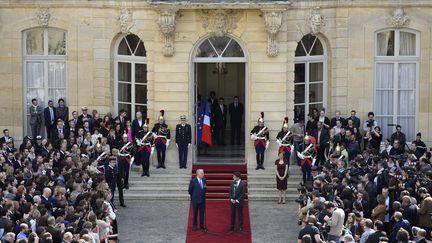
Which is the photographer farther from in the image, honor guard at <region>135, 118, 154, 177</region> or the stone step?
honor guard at <region>135, 118, 154, 177</region>

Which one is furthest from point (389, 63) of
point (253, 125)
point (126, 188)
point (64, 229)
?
point (64, 229)

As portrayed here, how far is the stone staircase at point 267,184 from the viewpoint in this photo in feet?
113

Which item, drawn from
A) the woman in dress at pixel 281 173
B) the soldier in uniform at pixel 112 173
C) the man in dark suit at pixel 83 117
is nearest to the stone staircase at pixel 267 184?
the woman in dress at pixel 281 173

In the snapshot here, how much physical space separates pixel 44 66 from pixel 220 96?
871 cm

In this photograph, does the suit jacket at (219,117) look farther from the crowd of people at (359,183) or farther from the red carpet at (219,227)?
the red carpet at (219,227)

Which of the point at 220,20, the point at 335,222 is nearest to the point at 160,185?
the point at 220,20

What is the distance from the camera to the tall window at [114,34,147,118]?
3775cm

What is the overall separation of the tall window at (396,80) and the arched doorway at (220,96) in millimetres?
4894

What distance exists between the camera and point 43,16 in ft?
121

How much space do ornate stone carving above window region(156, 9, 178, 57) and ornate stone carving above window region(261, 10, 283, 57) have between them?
3.08 m

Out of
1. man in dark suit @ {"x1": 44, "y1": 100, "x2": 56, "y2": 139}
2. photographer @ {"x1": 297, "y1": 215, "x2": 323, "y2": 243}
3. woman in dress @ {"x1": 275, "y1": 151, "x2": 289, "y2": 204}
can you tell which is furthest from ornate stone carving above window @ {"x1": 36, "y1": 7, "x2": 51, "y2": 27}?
photographer @ {"x1": 297, "y1": 215, "x2": 323, "y2": 243}

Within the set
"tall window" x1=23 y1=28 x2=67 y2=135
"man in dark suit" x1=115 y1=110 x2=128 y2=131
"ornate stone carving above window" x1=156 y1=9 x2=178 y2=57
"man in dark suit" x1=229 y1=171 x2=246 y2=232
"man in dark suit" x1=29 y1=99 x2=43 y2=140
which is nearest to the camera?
"man in dark suit" x1=229 y1=171 x2=246 y2=232

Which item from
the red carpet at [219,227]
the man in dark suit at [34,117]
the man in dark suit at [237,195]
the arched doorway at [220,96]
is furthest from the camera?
the man in dark suit at [34,117]

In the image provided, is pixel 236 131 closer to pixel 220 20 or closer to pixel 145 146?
pixel 220 20
